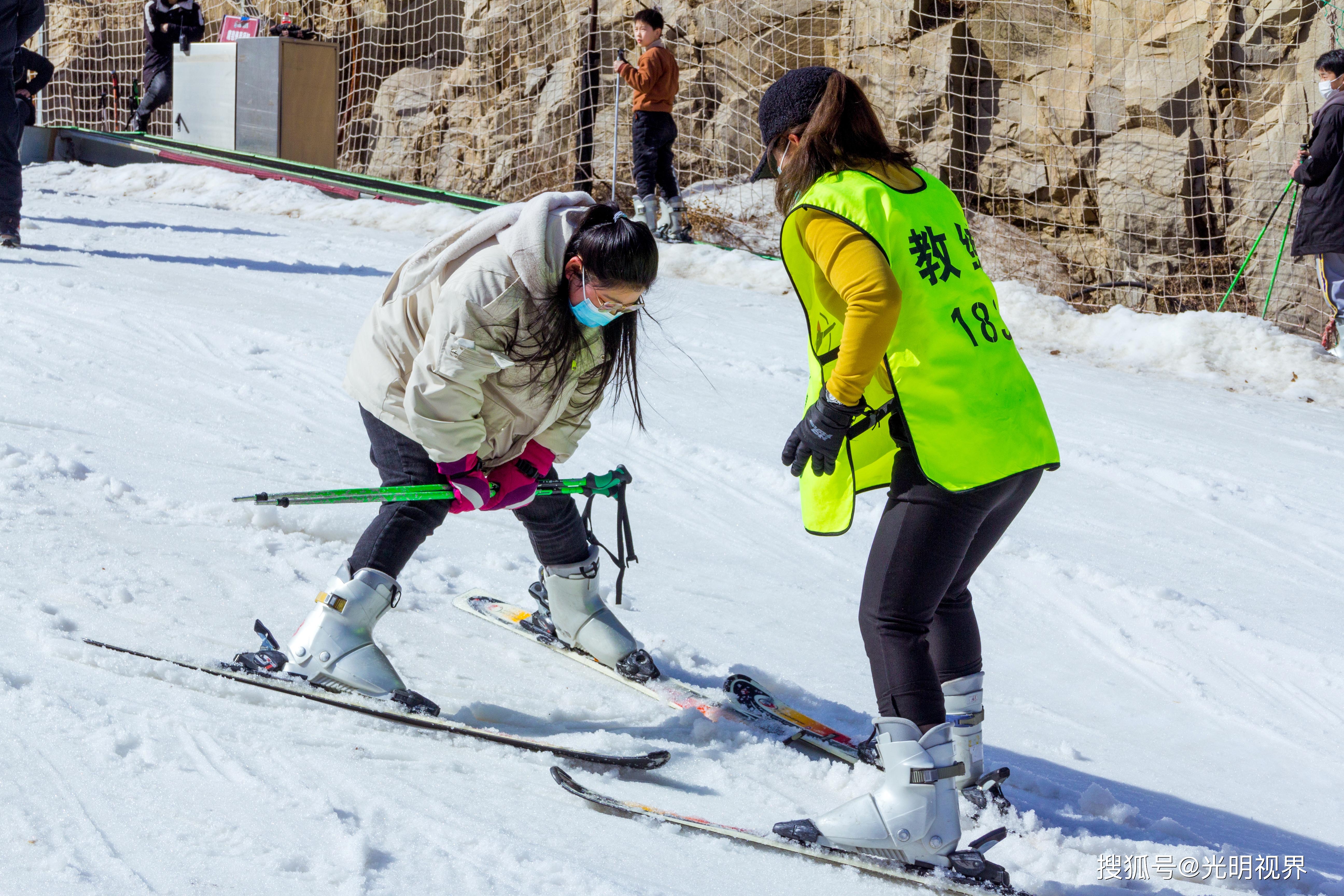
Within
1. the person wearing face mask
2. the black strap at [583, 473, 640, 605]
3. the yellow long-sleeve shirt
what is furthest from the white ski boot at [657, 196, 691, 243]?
the yellow long-sleeve shirt

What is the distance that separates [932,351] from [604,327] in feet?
2.74

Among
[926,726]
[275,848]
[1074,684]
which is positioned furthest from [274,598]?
[1074,684]

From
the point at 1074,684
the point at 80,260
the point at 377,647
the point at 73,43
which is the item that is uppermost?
the point at 73,43

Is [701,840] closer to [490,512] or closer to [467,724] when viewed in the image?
[467,724]

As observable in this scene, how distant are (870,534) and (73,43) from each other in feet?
57.5

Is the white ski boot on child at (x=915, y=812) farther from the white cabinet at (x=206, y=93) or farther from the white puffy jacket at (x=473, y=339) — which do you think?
the white cabinet at (x=206, y=93)

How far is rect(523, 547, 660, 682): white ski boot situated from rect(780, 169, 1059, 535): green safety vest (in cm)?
95

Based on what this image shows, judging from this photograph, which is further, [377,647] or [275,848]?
[377,647]

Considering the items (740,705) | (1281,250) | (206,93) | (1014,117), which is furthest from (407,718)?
(206,93)

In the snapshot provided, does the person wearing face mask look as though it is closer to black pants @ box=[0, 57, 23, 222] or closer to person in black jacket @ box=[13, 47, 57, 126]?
black pants @ box=[0, 57, 23, 222]

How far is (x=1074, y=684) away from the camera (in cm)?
323

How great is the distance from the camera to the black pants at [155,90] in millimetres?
12773

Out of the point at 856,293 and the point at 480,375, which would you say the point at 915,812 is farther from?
the point at 480,375

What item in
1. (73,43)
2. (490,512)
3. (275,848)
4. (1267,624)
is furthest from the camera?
(73,43)
